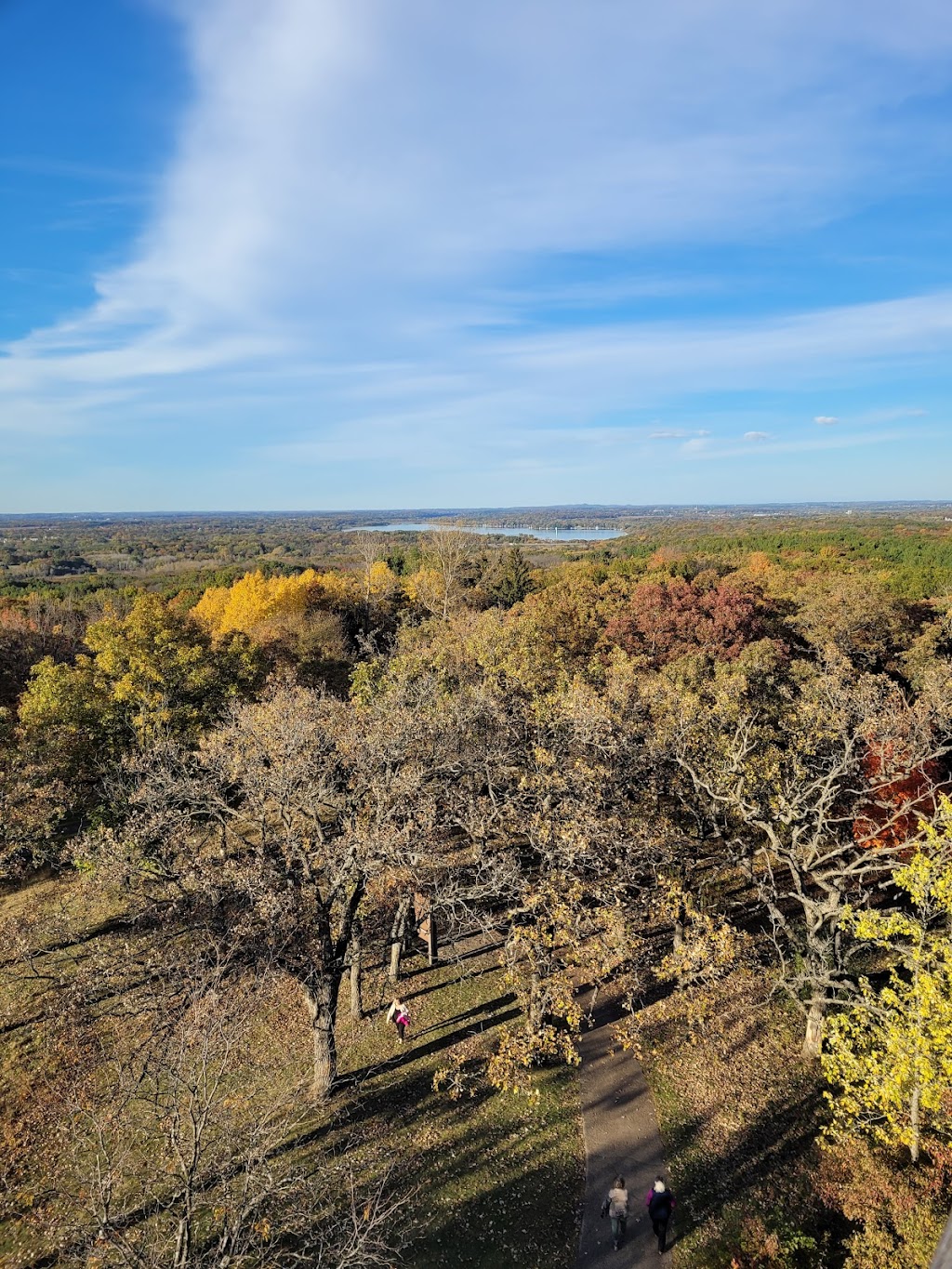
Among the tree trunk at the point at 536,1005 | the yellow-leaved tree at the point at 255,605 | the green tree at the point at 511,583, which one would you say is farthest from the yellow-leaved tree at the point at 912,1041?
the green tree at the point at 511,583

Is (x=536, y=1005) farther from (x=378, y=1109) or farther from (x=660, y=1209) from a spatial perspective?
(x=660, y=1209)

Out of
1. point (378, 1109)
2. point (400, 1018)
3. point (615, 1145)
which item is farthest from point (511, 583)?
point (615, 1145)

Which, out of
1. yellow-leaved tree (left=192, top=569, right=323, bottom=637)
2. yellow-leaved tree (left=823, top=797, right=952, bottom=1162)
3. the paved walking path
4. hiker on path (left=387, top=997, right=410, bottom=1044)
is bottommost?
the paved walking path

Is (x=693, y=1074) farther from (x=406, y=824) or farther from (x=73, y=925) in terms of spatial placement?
(x=73, y=925)

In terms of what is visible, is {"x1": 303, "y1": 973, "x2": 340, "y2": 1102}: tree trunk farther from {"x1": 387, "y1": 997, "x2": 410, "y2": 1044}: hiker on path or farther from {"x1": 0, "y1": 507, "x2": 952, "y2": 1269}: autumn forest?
{"x1": 387, "y1": 997, "x2": 410, "y2": 1044}: hiker on path

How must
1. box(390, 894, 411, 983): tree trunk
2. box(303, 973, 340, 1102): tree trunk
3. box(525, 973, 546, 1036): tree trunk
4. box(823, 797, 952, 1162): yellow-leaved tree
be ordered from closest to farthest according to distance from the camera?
box(823, 797, 952, 1162): yellow-leaved tree < box(303, 973, 340, 1102): tree trunk < box(525, 973, 546, 1036): tree trunk < box(390, 894, 411, 983): tree trunk

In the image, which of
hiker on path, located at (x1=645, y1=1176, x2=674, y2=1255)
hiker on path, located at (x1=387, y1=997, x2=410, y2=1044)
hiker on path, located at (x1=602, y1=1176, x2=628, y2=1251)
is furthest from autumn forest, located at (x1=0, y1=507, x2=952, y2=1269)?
hiker on path, located at (x1=602, y1=1176, x2=628, y2=1251)

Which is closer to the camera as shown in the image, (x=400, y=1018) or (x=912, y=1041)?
(x=912, y=1041)
